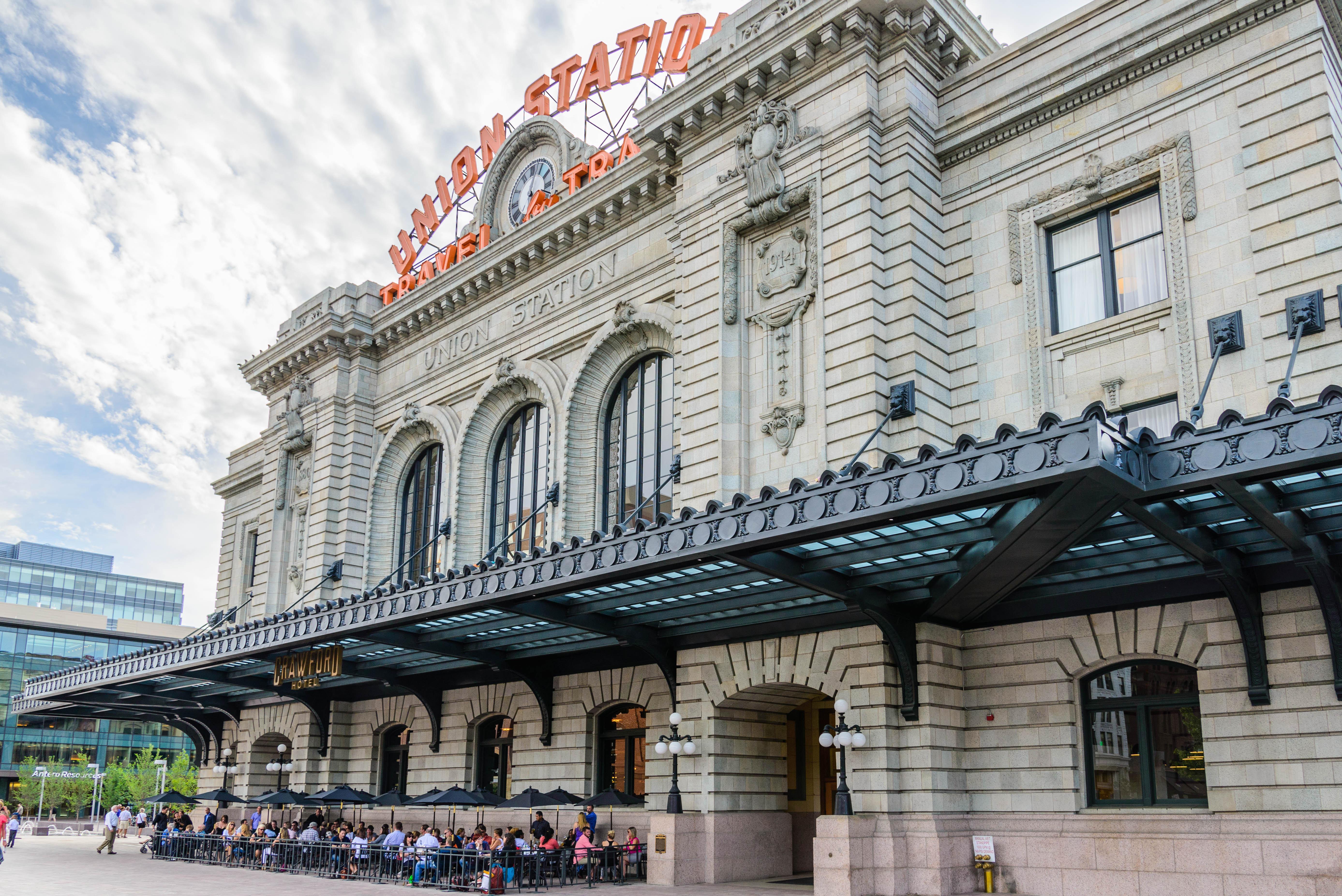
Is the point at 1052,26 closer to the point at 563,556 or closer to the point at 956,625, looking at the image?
the point at 956,625

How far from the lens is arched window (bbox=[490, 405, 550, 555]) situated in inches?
1363

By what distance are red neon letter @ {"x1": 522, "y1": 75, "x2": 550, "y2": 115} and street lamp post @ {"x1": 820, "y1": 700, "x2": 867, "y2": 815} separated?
26671 millimetres

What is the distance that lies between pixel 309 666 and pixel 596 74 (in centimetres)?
2170

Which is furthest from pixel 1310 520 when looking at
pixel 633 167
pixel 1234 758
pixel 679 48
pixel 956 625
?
pixel 679 48

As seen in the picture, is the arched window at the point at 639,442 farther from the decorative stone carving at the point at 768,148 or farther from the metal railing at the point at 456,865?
the metal railing at the point at 456,865

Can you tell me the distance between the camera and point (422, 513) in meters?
40.2

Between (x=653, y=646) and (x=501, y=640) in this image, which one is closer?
(x=653, y=646)

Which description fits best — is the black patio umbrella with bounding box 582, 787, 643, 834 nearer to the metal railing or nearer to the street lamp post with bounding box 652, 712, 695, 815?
the metal railing

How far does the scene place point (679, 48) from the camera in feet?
117

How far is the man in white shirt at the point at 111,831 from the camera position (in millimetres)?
37969

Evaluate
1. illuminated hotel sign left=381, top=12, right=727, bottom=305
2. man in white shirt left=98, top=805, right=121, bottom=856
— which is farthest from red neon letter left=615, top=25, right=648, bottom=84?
man in white shirt left=98, top=805, right=121, bottom=856

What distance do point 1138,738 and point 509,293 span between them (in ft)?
79.6

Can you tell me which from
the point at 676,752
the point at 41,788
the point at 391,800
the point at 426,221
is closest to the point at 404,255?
the point at 426,221

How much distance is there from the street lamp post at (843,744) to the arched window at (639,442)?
1031 centimetres
